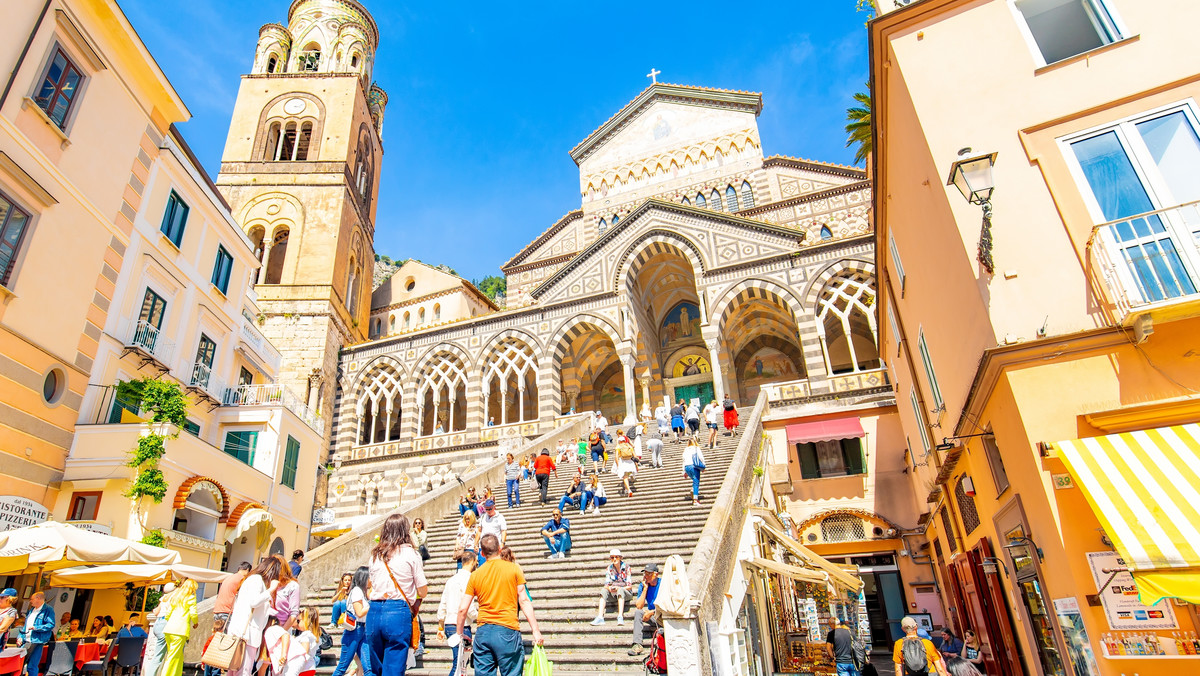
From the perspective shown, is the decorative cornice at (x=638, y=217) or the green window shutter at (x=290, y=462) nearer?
the green window shutter at (x=290, y=462)

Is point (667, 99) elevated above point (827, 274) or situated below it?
above

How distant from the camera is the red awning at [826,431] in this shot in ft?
63.4

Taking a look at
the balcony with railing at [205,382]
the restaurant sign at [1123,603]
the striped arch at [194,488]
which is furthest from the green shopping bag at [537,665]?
the balcony with railing at [205,382]

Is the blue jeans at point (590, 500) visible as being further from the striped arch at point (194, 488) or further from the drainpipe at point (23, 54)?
the drainpipe at point (23, 54)

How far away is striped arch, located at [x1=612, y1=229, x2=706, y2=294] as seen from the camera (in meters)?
25.5

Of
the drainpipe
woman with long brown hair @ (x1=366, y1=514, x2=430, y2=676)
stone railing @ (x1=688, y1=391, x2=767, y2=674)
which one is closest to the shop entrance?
stone railing @ (x1=688, y1=391, x2=767, y2=674)

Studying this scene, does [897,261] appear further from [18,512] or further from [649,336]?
[18,512]

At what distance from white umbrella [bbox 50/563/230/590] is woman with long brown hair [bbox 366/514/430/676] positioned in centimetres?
610

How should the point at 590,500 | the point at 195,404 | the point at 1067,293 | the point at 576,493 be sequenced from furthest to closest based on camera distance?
1. the point at 195,404
2. the point at 576,493
3. the point at 590,500
4. the point at 1067,293

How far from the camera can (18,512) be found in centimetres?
1109

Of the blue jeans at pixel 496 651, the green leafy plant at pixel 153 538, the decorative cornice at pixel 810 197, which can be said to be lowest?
the blue jeans at pixel 496 651

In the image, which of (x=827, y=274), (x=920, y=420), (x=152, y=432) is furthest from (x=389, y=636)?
(x=827, y=274)

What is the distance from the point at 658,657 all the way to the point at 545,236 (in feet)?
101

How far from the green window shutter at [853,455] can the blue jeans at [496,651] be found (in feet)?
55.7
